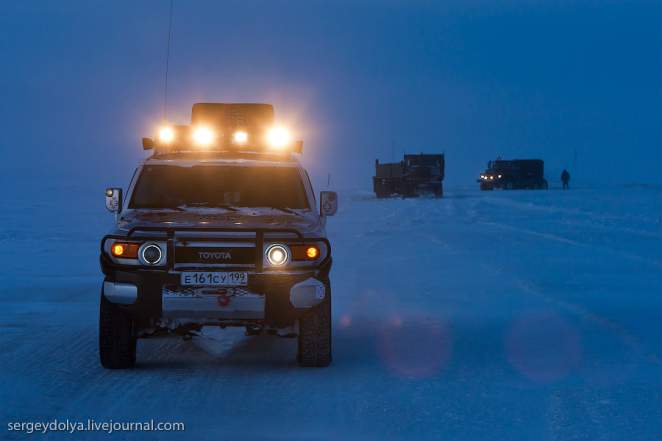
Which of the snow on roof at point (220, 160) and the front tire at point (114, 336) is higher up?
the snow on roof at point (220, 160)

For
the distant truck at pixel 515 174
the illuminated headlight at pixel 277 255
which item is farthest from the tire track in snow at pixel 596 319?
the distant truck at pixel 515 174

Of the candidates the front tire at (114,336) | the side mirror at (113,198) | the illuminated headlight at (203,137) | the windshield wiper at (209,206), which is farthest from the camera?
the illuminated headlight at (203,137)

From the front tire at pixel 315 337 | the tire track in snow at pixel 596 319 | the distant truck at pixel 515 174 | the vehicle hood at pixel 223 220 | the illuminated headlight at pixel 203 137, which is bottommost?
the tire track in snow at pixel 596 319

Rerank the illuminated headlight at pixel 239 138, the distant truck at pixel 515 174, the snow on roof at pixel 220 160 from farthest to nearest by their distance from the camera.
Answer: the distant truck at pixel 515 174 → the illuminated headlight at pixel 239 138 → the snow on roof at pixel 220 160

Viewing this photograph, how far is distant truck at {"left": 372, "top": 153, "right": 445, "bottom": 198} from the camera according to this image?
6838cm

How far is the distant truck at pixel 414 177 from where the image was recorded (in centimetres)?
6838

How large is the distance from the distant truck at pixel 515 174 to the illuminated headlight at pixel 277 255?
8192 centimetres

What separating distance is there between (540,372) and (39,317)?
594 centimetres

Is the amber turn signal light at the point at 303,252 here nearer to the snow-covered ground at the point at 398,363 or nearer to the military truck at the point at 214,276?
the military truck at the point at 214,276

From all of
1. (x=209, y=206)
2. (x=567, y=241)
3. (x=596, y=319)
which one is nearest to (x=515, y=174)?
(x=567, y=241)

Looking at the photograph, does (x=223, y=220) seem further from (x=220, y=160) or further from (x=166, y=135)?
(x=166, y=135)

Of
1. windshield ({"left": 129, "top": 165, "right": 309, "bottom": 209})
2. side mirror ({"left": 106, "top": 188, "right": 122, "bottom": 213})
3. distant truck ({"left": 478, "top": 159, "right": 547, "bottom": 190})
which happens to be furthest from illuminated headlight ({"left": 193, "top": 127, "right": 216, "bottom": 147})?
distant truck ({"left": 478, "top": 159, "right": 547, "bottom": 190})

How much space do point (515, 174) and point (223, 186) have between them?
8119 centimetres

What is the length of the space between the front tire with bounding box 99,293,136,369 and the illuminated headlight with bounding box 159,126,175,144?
105 inches
